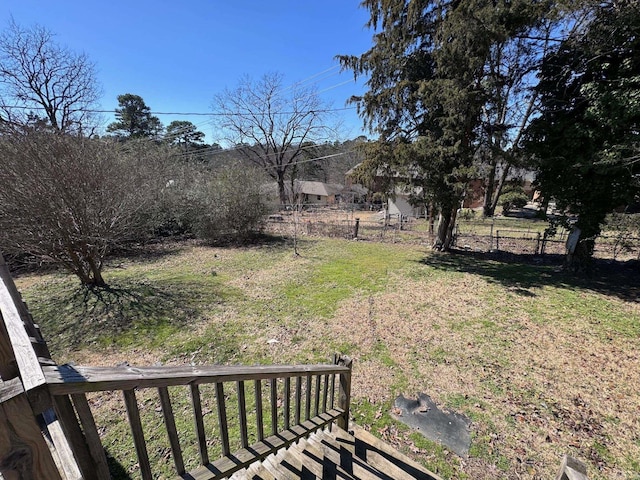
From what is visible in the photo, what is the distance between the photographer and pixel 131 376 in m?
1.02

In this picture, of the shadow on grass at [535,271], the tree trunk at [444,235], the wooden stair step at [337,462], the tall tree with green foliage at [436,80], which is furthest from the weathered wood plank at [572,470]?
the tree trunk at [444,235]

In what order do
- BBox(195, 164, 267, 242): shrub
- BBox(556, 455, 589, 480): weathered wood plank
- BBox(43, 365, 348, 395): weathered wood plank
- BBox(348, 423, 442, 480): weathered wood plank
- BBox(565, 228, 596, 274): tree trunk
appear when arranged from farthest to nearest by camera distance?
BBox(195, 164, 267, 242): shrub < BBox(565, 228, 596, 274): tree trunk < BBox(348, 423, 442, 480): weathered wood plank < BBox(556, 455, 589, 480): weathered wood plank < BBox(43, 365, 348, 395): weathered wood plank

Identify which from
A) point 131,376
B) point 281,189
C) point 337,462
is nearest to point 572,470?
point 337,462

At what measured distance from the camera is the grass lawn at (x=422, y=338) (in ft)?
9.51

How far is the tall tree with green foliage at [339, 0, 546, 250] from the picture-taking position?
22.5 ft

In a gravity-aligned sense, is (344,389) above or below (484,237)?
above

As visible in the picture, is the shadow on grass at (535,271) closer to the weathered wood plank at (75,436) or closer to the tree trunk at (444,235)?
the tree trunk at (444,235)

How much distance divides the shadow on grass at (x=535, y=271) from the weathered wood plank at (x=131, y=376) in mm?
7658

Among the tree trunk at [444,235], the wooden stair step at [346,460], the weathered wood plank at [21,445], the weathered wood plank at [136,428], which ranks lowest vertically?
the wooden stair step at [346,460]

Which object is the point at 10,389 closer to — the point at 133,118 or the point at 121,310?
the point at 121,310

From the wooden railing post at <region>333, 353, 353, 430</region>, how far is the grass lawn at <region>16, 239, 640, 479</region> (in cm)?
41

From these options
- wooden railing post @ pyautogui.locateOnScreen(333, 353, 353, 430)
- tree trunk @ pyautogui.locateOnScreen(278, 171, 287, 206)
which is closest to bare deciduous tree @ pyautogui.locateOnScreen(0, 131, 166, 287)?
wooden railing post @ pyautogui.locateOnScreen(333, 353, 353, 430)

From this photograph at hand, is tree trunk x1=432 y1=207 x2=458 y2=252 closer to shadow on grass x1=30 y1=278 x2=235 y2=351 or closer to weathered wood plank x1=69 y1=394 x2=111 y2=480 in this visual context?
shadow on grass x1=30 y1=278 x2=235 y2=351

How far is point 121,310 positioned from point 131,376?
593cm
